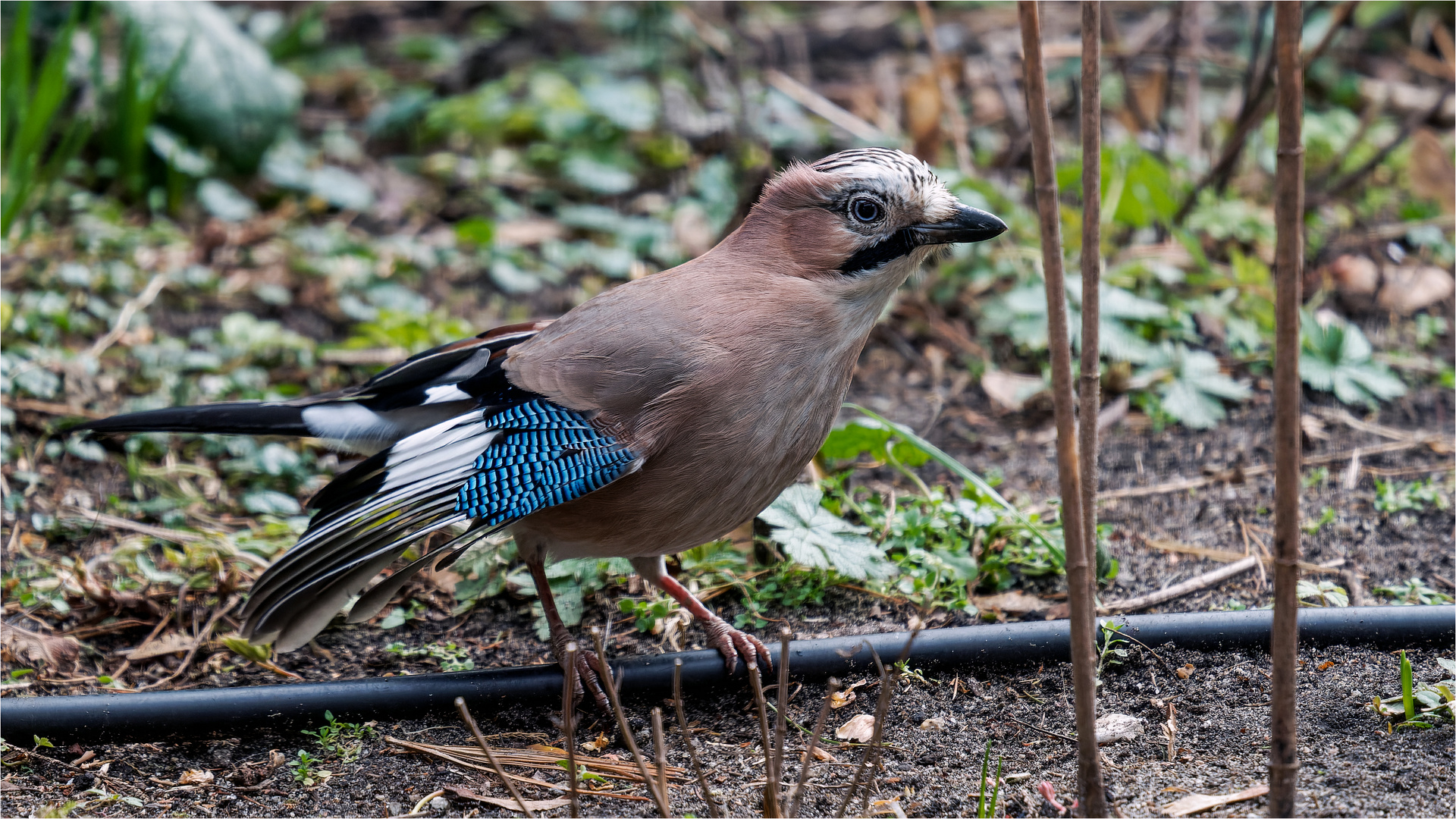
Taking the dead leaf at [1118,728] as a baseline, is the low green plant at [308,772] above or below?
below

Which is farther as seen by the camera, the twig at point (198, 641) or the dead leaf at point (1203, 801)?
the twig at point (198, 641)

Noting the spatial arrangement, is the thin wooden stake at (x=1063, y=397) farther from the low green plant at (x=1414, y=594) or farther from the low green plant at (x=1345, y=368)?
the low green plant at (x=1345, y=368)

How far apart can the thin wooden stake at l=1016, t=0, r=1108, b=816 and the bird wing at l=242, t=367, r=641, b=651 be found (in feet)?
3.36

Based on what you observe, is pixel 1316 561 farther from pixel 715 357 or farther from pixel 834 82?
pixel 834 82

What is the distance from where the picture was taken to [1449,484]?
11.0 ft

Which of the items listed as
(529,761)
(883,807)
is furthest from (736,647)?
(883,807)

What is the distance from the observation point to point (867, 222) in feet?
8.71

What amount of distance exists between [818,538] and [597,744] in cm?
70

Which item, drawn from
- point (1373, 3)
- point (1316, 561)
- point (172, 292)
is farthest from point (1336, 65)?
point (172, 292)

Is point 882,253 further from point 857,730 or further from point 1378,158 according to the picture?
point 1378,158

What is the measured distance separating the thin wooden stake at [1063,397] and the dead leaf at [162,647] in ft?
7.22

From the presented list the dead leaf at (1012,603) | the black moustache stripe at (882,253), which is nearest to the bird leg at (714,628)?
the dead leaf at (1012,603)

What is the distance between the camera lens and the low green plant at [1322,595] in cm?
272

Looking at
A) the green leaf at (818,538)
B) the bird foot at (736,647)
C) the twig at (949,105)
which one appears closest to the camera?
the bird foot at (736,647)
